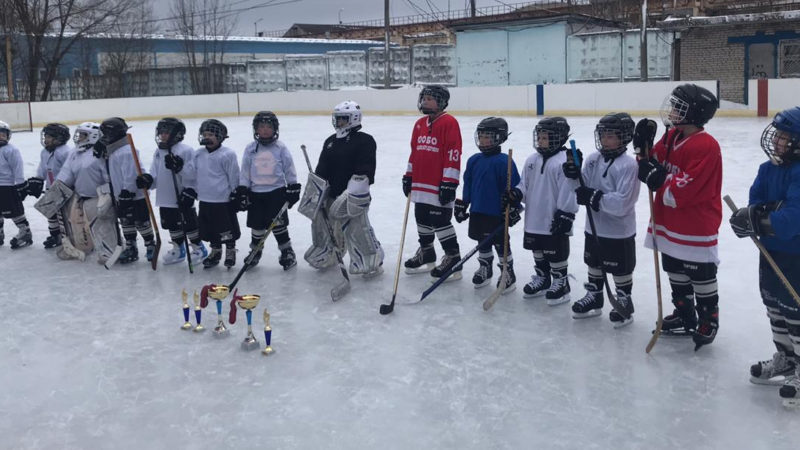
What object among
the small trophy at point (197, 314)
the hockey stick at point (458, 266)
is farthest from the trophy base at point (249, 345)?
the hockey stick at point (458, 266)

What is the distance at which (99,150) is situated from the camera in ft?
18.7

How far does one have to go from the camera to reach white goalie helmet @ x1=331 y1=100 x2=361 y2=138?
505cm

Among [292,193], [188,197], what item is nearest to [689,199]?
[292,193]

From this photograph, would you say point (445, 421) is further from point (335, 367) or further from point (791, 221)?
point (791, 221)

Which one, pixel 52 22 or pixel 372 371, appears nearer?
pixel 372 371

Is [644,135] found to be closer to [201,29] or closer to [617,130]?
[617,130]

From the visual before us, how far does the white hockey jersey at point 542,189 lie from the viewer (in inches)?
172

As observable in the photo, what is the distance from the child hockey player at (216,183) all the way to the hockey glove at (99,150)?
2.60ft

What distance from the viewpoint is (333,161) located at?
5152 mm

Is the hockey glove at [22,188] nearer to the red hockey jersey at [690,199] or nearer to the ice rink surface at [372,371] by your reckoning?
the ice rink surface at [372,371]

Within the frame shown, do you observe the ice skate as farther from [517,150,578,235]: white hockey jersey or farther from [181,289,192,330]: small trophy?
[181,289,192,330]: small trophy

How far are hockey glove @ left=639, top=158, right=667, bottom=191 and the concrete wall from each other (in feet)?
43.6

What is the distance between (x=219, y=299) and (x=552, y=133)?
6.95ft

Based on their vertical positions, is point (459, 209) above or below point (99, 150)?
below
